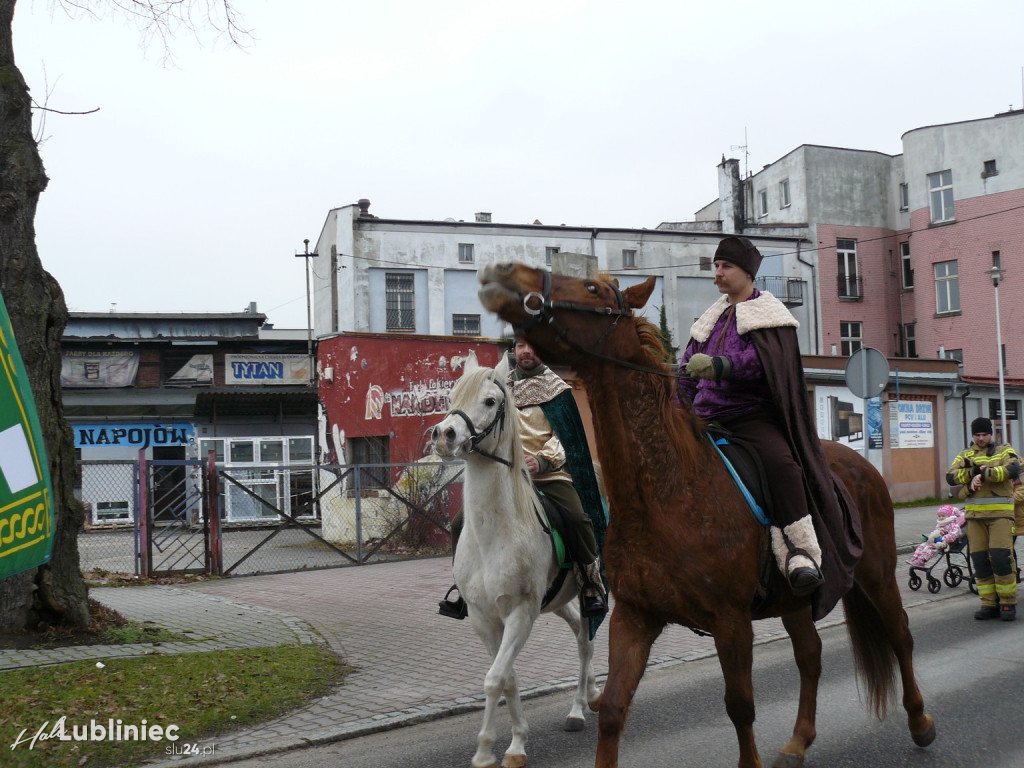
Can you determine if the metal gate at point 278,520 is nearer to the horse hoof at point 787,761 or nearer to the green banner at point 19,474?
the horse hoof at point 787,761

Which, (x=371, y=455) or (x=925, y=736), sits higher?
(x=371, y=455)

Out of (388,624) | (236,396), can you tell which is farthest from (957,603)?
(236,396)

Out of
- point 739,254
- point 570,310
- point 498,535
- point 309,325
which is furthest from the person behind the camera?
point 309,325

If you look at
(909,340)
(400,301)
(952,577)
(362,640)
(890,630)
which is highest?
(400,301)

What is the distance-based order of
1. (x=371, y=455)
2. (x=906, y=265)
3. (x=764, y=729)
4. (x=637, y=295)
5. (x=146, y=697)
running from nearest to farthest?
(x=637, y=295) < (x=764, y=729) < (x=146, y=697) < (x=371, y=455) < (x=906, y=265)

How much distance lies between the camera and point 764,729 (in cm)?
612

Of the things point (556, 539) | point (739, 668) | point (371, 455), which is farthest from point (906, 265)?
point (739, 668)

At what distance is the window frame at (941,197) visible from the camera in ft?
139

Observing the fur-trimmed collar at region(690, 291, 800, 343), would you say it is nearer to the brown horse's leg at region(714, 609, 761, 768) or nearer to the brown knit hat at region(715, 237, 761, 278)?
the brown knit hat at region(715, 237, 761, 278)

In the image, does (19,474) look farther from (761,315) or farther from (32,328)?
(32,328)

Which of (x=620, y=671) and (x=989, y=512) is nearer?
(x=620, y=671)

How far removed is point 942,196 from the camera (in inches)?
1679

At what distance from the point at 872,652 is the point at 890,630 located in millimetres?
188

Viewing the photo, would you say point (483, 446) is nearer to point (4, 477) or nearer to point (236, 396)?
point (4, 477)
